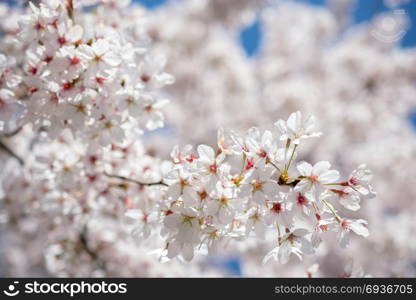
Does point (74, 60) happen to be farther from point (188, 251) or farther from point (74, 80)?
point (188, 251)

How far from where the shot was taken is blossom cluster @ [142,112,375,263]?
1529 mm

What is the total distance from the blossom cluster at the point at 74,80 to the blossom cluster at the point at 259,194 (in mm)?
615

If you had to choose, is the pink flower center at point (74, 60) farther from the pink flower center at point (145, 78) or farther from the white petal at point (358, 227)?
the white petal at point (358, 227)

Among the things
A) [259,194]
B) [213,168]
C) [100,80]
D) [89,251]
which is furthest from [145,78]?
[89,251]

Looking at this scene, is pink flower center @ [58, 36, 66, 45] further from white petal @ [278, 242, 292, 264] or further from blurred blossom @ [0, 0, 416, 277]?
white petal @ [278, 242, 292, 264]

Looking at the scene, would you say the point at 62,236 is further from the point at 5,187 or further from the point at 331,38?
the point at 331,38

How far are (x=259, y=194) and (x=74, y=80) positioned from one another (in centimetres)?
110

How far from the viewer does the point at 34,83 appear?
203 cm

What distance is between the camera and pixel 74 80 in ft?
6.51

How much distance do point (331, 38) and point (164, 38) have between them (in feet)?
15.9

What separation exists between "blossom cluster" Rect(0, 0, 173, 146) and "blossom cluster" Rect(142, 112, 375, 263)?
0.61 metres

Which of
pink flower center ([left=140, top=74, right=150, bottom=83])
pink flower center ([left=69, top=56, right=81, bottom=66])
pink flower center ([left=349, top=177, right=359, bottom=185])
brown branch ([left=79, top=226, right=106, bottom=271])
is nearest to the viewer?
pink flower center ([left=349, top=177, right=359, bottom=185])

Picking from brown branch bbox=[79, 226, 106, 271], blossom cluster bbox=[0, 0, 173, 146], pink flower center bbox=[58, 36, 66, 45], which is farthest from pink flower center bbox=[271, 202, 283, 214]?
brown branch bbox=[79, 226, 106, 271]

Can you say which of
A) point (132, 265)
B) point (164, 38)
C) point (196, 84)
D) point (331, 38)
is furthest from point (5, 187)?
point (331, 38)
